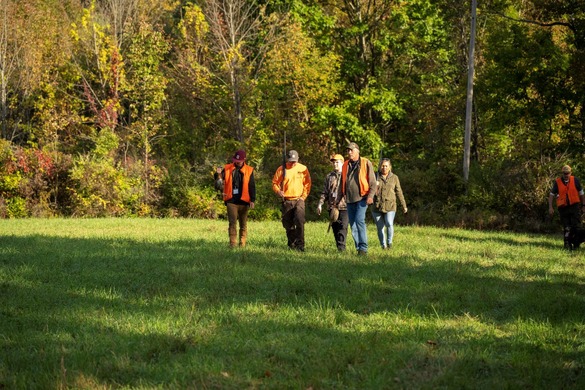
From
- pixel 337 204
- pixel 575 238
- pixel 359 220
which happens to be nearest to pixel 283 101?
pixel 575 238

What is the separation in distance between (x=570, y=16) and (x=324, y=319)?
28253 mm

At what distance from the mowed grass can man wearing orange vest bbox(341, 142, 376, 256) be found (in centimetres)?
74

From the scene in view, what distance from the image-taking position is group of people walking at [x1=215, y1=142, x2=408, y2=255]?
15.6m

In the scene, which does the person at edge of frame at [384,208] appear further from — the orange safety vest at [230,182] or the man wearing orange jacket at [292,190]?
the orange safety vest at [230,182]

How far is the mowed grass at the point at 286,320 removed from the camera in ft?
22.9

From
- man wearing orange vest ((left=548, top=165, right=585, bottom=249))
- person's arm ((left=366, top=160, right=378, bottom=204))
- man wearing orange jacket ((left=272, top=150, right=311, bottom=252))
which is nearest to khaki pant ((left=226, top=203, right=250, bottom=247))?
man wearing orange jacket ((left=272, top=150, right=311, bottom=252))

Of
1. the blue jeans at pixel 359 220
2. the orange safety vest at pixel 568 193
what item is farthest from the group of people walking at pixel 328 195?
the orange safety vest at pixel 568 193

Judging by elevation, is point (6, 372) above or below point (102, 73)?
below

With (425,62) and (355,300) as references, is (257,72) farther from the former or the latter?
(355,300)

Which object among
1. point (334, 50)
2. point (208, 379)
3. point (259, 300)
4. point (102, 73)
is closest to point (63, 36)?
point (102, 73)

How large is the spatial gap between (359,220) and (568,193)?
266 inches

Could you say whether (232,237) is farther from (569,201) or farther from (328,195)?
(569,201)

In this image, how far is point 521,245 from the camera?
2106 cm

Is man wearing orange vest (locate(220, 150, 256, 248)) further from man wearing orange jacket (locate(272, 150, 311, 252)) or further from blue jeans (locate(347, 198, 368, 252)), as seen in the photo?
blue jeans (locate(347, 198, 368, 252))
